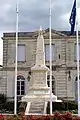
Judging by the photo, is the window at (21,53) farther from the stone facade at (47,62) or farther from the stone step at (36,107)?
the stone step at (36,107)

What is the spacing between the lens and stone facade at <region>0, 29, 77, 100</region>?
42.7 m

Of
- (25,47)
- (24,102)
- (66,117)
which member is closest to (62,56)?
(25,47)

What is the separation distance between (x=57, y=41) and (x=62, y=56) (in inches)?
77.8

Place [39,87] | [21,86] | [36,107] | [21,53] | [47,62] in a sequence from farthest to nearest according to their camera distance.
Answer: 1. [21,53]
2. [47,62]
3. [21,86]
4. [39,87]
5. [36,107]

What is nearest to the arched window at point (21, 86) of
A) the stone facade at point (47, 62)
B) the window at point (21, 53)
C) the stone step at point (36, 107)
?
the stone facade at point (47, 62)

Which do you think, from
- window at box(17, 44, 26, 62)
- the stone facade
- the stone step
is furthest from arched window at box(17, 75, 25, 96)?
the stone step

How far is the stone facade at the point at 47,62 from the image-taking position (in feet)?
140

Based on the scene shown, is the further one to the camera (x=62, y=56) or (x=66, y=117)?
(x=62, y=56)

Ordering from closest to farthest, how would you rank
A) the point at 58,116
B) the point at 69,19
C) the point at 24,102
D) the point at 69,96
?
the point at 58,116
the point at 69,19
the point at 24,102
the point at 69,96

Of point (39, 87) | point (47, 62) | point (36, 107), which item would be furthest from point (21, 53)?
point (36, 107)

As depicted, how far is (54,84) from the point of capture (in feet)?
140

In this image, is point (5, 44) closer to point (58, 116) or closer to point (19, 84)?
point (19, 84)

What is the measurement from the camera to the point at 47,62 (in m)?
43.3

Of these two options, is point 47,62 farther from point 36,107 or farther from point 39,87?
point 36,107
